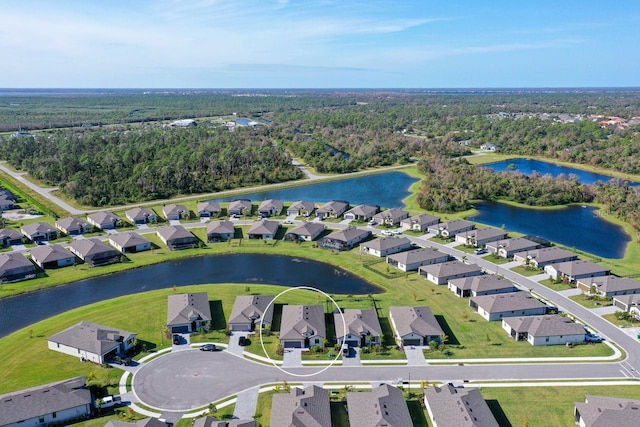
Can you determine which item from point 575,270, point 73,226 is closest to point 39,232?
point 73,226

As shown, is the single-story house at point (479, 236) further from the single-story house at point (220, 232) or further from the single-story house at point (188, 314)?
the single-story house at point (188, 314)

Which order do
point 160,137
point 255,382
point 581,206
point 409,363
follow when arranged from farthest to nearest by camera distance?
point 160,137 < point 581,206 < point 409,363 < point 255,382

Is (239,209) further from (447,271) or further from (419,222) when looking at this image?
(447,271)

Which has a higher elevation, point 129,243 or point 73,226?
point 73,226

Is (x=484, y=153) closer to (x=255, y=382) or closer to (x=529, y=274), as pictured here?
(x=529, y=274)

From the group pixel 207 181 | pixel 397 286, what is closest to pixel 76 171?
pixel 207 181

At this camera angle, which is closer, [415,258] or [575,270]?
[575,270]

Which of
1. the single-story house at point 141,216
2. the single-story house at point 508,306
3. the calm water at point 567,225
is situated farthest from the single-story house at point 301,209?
the single-story house at point 508,306
